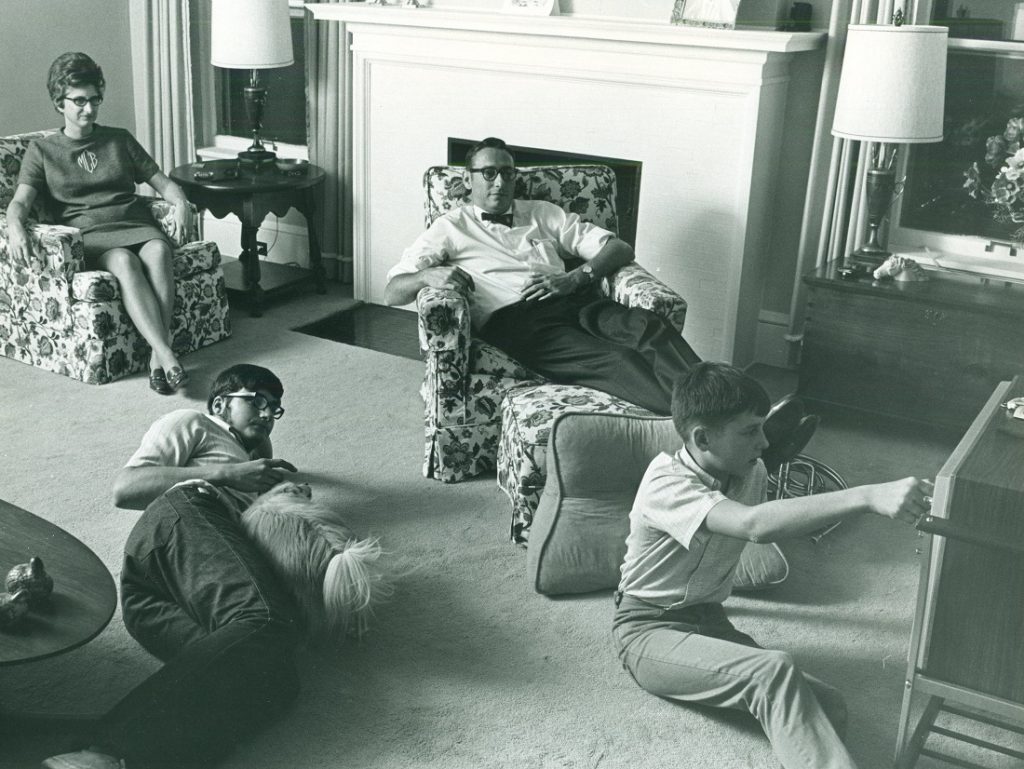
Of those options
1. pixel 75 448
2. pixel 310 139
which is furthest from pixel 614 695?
pixel 310 139

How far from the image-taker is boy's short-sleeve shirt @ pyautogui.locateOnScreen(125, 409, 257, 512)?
101 inches

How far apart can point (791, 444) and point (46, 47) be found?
431 centimetres

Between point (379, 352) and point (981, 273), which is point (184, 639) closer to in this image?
point (379, 352)

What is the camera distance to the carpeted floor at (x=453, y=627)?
2.19 m

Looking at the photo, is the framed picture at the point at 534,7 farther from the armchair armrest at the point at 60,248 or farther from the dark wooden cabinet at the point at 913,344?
the armchair armrest at the point at 60,248

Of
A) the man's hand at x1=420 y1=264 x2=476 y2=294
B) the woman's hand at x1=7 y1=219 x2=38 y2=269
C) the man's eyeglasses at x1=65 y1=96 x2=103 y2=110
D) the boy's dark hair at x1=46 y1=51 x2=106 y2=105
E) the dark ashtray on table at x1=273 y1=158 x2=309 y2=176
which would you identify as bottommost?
the woman's hand at x1=7 y1=219 x2=38 y2=269

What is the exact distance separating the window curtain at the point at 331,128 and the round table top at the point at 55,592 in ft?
10.5

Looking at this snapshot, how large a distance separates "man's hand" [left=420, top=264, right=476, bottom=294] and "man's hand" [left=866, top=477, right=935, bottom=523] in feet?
5.95

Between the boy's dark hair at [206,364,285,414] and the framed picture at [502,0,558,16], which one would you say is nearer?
the boy's dark hair at [206,364,285,414]

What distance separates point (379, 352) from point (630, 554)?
2.36 m

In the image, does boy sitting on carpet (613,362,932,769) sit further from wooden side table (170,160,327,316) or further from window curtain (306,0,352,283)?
window curtain (306,0,352,283)

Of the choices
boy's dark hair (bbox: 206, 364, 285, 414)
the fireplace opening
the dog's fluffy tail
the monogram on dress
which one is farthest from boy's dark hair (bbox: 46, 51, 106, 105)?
the dog's fluffy tail

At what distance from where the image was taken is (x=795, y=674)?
2047 mm

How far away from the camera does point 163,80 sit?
5.60 meters
